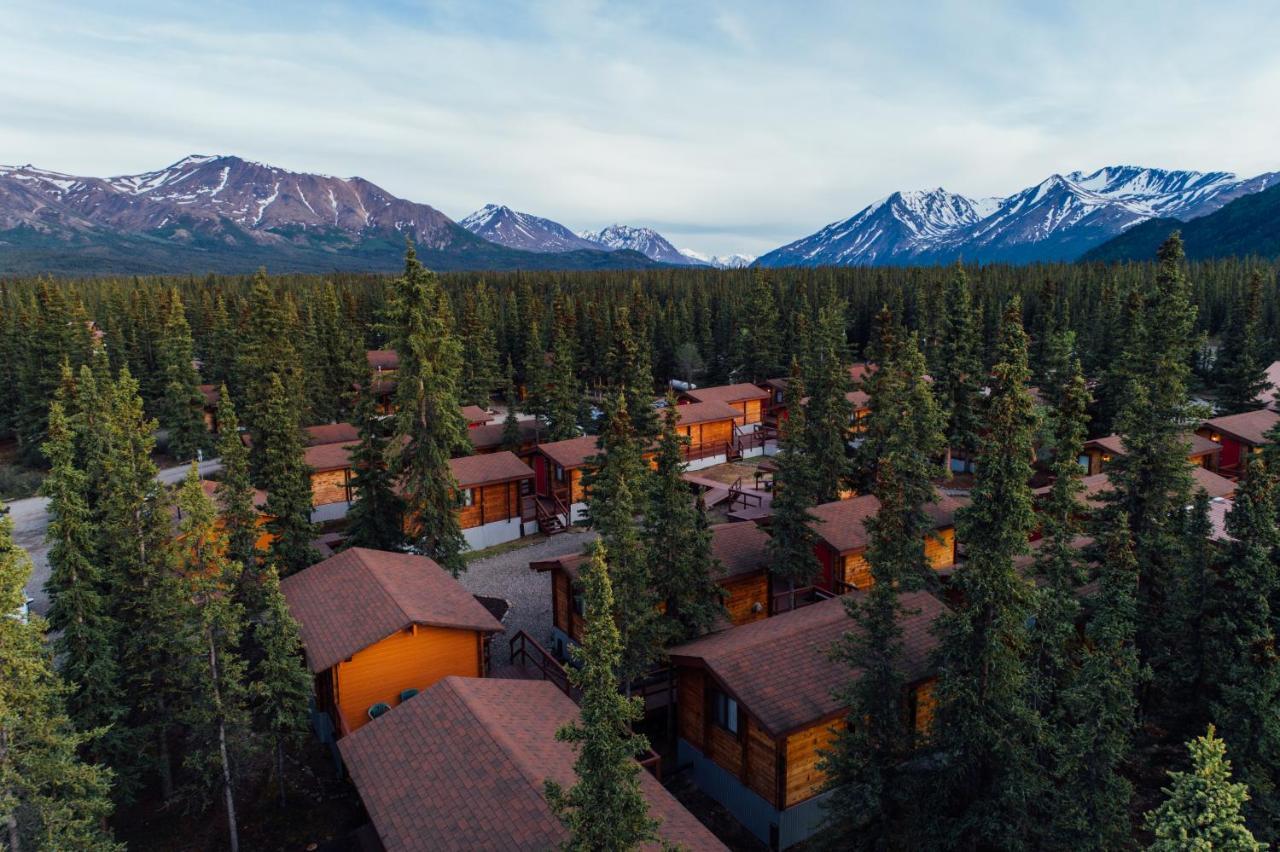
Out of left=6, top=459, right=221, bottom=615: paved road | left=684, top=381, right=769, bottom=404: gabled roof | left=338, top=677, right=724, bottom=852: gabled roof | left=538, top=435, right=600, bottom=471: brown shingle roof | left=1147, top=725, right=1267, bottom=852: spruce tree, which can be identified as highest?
left=1147, top=725, right=1267, bottom=852: spruce tree

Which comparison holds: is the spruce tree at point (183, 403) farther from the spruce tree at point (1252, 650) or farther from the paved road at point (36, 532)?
the spruce tree at point (1252, 650)

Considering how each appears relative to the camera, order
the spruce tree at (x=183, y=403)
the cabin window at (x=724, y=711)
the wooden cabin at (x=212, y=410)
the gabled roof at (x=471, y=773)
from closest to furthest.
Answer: the gabled roof at (x=471, y=773), the cabin window at (x=724, y=711), the spruce tree at (x=183, y=403), the wooden cabin at (x=212, y=410)

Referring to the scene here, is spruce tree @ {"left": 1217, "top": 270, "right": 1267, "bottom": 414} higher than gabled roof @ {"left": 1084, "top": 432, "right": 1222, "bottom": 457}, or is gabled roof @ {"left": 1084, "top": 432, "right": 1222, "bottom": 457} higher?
spruce tree @ {"left": 1217, "top": 270, "right": 1267, "bottom": 414}

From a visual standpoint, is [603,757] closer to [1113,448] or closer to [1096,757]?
[1096,757]

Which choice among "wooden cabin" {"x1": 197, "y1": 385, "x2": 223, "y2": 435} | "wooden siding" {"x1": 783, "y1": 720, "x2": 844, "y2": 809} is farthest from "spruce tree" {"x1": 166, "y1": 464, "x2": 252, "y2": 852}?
"wooden cabin" {"x1": 197, "y1": 385, "x2": 223, "y2": 435}

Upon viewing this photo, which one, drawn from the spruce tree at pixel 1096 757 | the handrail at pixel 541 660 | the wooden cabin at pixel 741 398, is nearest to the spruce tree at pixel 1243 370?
the wooden cabin at pixel 741 398

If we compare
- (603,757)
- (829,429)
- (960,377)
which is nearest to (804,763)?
(603,757)

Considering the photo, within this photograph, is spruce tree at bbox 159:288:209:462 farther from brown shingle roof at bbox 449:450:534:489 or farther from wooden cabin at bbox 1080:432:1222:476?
wooden cabin at bbox 1080:432:1222:476
